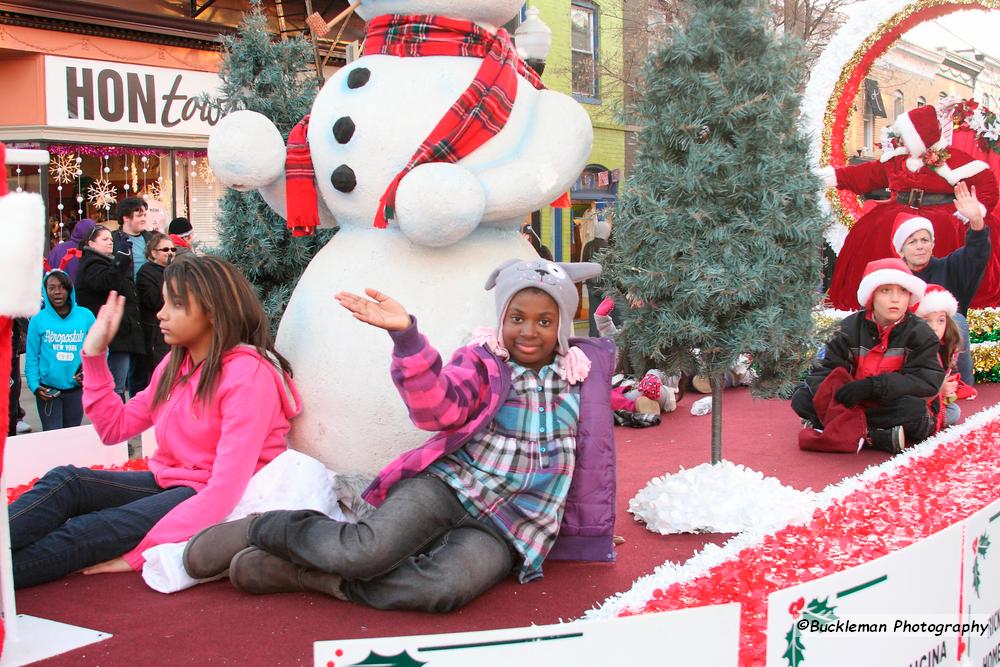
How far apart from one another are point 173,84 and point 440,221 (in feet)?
32.1

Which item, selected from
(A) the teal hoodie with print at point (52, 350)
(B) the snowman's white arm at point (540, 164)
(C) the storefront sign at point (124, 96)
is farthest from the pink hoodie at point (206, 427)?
(C) the storefront sign at point (124, 96)

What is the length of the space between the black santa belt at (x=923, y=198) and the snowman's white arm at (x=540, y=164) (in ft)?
20.0

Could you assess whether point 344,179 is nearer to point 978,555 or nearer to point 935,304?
point 978,555

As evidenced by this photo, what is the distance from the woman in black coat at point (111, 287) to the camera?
6.69 meters

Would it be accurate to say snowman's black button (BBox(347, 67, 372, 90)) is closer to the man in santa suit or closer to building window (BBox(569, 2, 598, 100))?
the man in santa suit

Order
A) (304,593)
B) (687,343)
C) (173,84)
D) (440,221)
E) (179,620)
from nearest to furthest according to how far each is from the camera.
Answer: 1. (179,620)
2. (304,593)
3. (440,221)
4. (687,343)
5. (173,84)

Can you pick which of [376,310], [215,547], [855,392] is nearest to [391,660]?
[376,310]

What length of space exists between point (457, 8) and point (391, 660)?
2.80 metres

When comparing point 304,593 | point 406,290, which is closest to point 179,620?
point 304,593

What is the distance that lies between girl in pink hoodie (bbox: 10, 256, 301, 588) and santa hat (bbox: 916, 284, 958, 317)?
13.2ft

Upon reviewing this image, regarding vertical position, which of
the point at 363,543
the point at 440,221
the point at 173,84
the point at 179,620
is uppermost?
the point at 173,84

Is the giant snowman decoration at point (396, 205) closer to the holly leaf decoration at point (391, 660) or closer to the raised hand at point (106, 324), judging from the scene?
the raised hand at point (106, 324)

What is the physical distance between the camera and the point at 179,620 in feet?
10.3

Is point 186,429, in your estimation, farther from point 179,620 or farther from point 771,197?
point 771,197
